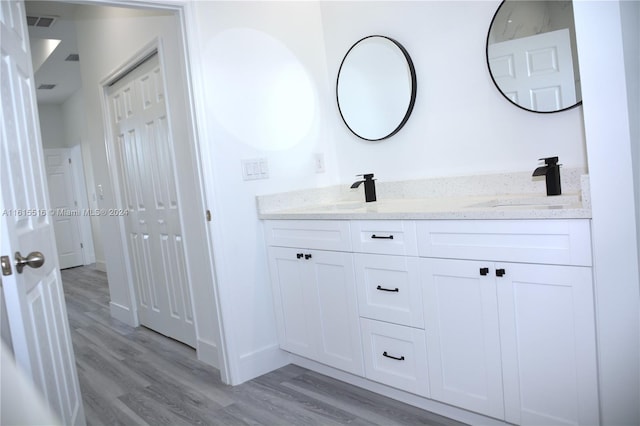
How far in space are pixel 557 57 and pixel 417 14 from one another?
823 millimetres

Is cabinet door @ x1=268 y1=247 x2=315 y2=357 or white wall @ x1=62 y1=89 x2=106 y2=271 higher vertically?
white wall @ x1=62 y1=89 x2=106 y2=271

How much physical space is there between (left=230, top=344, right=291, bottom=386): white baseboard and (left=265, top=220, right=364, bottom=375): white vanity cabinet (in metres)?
0.07

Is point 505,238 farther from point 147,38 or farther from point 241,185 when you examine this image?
point 147,38

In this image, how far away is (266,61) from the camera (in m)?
2.80

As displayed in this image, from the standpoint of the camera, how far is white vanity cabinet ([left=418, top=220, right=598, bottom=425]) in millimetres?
1575

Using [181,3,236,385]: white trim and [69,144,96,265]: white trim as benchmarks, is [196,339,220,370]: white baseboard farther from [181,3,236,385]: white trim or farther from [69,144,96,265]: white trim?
[69,144,96,265]: white trim

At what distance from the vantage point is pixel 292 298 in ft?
8.79

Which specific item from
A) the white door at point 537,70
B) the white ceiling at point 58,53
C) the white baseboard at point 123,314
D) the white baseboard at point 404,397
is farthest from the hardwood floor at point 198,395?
the white ceiling at point 58,53

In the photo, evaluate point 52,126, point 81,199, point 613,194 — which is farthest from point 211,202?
point 52,126

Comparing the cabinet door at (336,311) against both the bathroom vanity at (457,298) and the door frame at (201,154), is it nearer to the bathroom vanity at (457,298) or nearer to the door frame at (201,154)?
the bathroom vanity at (457,298)

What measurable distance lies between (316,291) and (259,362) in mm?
600

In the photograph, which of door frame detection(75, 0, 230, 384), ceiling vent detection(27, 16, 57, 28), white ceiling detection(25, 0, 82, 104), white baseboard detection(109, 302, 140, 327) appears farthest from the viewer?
ceiling vent detection(27, 16, 57, 28)

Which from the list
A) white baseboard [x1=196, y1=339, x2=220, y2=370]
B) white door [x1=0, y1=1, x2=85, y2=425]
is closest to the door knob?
white door [x1=0, y1=1, x2=85, y2=425]

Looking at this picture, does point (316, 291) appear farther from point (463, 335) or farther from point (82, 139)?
point (82, 139)
